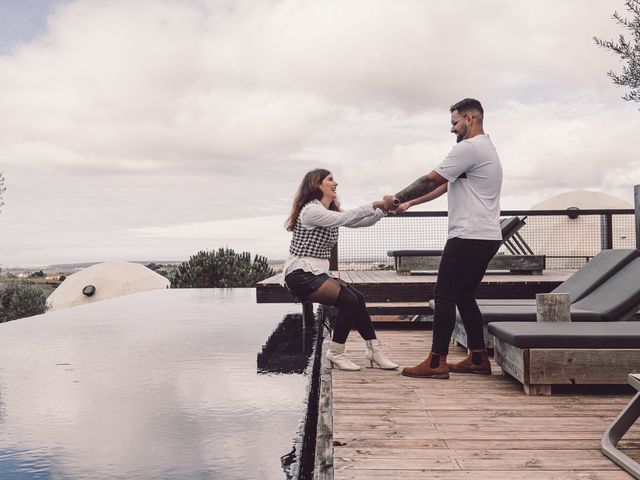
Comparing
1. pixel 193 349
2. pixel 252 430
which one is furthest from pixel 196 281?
pixel 252 430

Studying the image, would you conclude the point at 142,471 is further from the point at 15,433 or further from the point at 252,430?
the point at 15,433

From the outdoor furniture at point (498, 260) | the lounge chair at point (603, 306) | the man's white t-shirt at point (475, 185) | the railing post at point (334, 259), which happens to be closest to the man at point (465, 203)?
the man's white t-shirt at point (475, 185)

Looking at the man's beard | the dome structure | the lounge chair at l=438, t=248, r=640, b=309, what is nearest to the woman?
the man's beard

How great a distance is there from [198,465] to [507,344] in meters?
2.25

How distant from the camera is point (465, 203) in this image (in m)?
4.43

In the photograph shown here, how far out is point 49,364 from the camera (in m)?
7.61

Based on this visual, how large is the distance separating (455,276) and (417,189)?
25.9 inches

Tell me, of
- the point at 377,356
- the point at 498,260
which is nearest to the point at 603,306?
the point at 377,356

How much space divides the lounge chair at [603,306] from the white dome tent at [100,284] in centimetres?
2239

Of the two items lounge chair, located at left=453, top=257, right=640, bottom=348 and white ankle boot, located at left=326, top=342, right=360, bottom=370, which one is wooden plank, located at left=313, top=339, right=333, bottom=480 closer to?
white ankle boot, located at left=326, top=342, right=360, bottom=370

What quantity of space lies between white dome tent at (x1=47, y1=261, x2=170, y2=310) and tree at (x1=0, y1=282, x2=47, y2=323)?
317 inches

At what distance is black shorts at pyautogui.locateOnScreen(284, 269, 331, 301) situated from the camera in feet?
15.3

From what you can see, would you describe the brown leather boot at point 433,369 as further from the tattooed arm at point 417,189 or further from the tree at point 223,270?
the tree at point 223,270

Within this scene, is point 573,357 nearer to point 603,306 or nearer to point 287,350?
point 603,306
